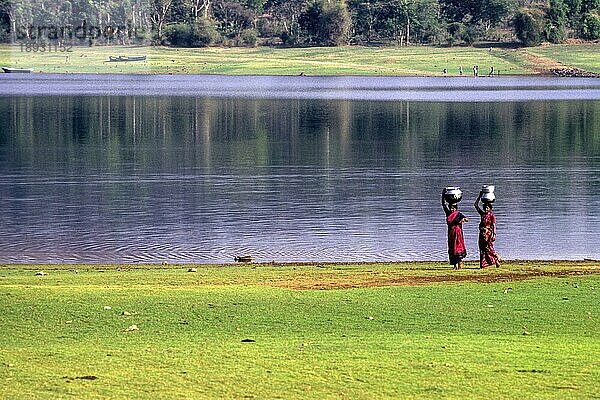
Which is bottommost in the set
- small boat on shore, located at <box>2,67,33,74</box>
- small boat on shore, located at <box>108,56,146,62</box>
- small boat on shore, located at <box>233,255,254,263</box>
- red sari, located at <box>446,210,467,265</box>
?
small boat on shore, located at <box>233,255,254,263</box>

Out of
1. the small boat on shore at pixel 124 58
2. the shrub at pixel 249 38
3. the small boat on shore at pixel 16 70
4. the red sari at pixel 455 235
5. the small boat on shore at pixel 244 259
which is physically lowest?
the small boat on shore at pixel 244 259

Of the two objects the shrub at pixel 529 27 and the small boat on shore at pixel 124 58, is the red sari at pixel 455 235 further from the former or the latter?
the small boat on shore at pixel 124 58

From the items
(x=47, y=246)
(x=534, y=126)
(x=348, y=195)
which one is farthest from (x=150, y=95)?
(x=47, y=246)

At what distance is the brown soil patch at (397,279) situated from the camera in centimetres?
1723

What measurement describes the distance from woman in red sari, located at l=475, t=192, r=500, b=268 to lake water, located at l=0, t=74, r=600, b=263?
16.1 feet

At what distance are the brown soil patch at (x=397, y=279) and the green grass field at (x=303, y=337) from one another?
0.03 m

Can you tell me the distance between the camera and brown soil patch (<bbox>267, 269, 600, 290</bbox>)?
17.2 m

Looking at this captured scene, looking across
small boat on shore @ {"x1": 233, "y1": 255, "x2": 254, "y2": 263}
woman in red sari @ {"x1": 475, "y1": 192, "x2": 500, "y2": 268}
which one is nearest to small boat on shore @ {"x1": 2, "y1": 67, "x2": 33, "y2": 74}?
small boat on shore @ {"x1": 233, "y1": 255, "x2": 254, "y2": 263}

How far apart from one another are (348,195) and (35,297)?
22256mm

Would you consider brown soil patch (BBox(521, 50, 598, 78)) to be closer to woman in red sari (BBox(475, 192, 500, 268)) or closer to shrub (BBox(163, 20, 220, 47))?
shrub (BBox(163, 20, 220, 47))

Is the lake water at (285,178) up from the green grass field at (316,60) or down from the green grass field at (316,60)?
down

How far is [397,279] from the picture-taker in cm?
1819

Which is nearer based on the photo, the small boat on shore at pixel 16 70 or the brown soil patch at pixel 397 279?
the brown soil patch at pixel 397 279

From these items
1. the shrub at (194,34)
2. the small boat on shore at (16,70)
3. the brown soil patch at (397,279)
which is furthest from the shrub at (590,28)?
the brown soil patch at (397,279)
